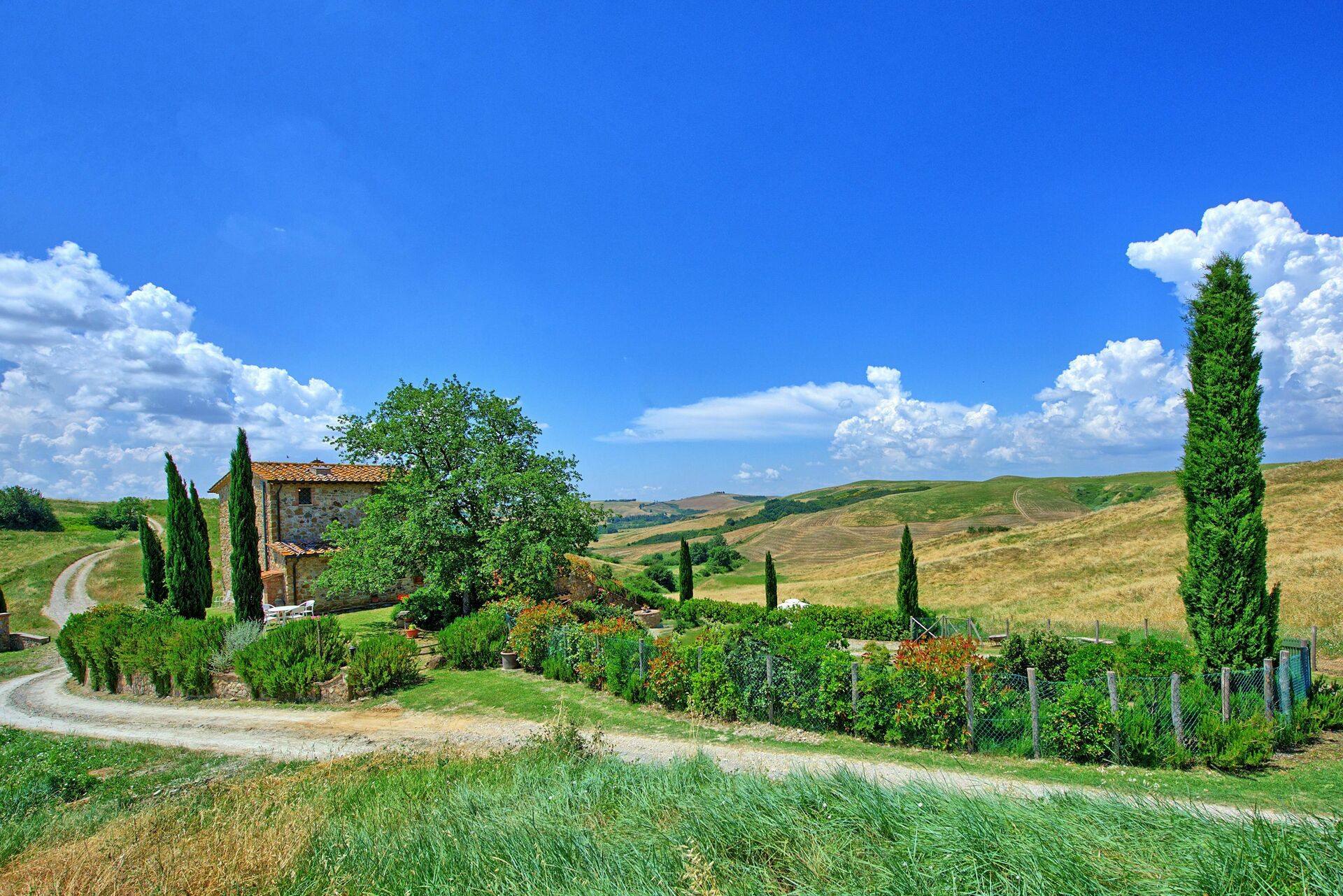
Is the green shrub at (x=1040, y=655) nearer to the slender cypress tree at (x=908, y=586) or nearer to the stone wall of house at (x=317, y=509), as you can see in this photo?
the slender cypress tree at (x=908, y=586)

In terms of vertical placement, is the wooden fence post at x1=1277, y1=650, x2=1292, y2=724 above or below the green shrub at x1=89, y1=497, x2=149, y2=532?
below

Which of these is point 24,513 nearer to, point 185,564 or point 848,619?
point 185,564

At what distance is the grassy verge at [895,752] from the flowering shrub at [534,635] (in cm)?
96

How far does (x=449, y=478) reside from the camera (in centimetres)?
2255

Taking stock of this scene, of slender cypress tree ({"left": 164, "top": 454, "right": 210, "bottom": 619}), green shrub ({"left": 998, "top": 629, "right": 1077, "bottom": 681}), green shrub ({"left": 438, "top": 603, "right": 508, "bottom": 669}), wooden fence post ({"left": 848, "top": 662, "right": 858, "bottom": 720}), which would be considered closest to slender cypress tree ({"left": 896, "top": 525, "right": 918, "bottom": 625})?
green shrub ({"left": 998, "top": 629, "right": 1077, "bottom": 681})

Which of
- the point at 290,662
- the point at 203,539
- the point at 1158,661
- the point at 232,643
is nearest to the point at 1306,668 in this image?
the point at 1158,661

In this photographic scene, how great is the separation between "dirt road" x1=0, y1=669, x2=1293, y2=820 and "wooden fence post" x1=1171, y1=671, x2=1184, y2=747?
8.23 feet

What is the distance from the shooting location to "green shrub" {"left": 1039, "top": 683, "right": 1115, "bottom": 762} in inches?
366

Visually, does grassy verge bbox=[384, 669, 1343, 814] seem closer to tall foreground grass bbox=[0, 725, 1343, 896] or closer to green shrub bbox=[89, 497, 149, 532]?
tall foreground grass bbox=[0, 725, 1343, 896]

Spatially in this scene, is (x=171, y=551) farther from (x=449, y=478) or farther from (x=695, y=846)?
(x=695, y=846)

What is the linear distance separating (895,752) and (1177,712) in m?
4.20

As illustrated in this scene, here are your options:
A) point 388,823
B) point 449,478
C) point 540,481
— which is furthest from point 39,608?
point 388,823

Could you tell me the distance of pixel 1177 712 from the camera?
9.17m

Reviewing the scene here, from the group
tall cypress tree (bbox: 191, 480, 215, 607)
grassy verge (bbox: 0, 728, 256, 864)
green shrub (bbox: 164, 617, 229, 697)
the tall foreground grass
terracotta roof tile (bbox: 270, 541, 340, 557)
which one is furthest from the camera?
terracotta roof tile (bbox: 270, 541, 340, 557)
